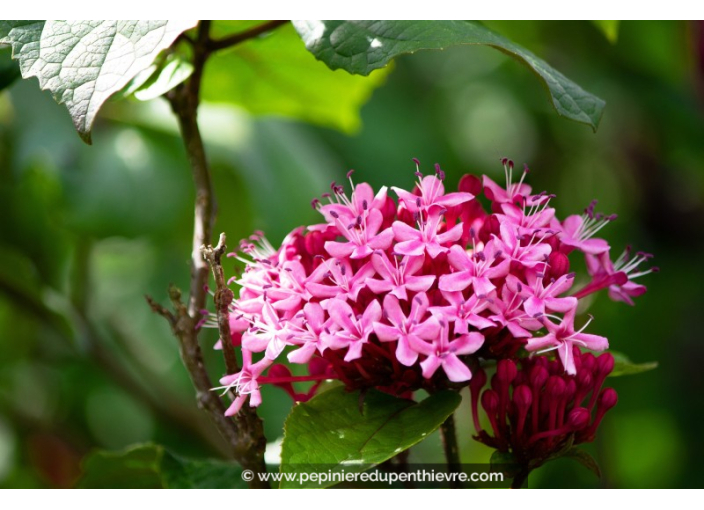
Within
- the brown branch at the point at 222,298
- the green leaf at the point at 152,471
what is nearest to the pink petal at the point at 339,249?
the brown branch at the point at 222,298

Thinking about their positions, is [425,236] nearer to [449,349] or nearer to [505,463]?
[449,349]

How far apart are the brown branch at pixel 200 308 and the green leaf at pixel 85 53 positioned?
0.54 ft

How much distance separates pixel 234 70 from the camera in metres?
1.37

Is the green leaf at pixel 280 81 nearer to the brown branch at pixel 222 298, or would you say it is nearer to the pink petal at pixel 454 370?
the brown branch at pixel 222 298

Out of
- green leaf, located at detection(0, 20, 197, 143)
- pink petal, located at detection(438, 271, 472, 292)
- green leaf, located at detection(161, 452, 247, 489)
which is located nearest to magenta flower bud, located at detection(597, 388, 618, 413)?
pink petal, located at detection(438, 271, 472, 292)

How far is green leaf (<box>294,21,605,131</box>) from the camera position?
88 centimetres

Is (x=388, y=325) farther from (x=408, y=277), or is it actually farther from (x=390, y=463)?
(x=390, y=463)

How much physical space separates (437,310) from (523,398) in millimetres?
138

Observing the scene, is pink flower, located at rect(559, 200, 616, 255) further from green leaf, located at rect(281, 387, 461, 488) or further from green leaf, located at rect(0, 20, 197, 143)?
green leaf, located at rect(0, 20, 197, 143)

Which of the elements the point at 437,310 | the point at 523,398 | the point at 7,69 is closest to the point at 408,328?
the point at 437,310

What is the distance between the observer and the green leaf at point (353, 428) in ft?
2.75

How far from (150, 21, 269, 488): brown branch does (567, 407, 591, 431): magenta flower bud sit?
0.31 m

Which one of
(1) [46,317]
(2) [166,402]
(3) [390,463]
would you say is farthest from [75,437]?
(3) [390,463]

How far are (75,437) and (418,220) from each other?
1.33 metres
